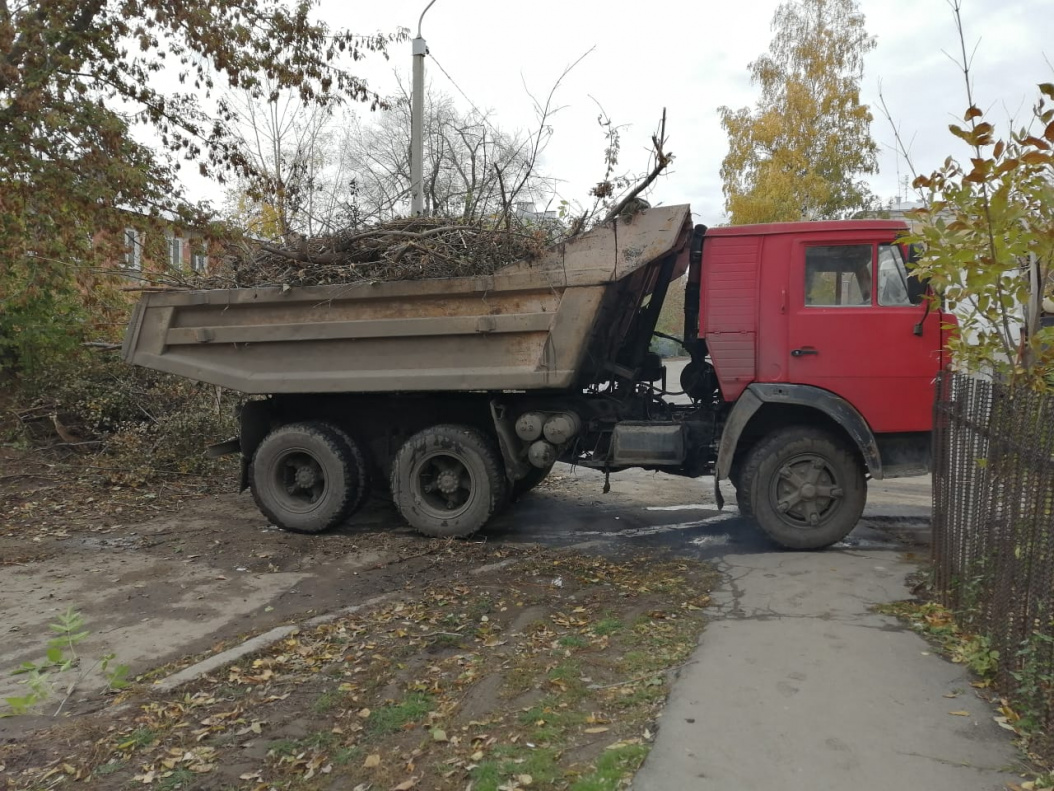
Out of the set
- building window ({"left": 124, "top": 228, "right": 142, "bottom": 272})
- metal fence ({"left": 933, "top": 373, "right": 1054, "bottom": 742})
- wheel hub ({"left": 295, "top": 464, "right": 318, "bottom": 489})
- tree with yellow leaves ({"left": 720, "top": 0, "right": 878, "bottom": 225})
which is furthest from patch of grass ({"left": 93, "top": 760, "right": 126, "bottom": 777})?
tree with yellow leaves ({"left": 720, "top": 0, "right": 878, "bottom": 225})

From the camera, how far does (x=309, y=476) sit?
7477 millimetres

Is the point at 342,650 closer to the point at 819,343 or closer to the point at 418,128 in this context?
the point at 819,343

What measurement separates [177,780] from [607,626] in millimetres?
2412

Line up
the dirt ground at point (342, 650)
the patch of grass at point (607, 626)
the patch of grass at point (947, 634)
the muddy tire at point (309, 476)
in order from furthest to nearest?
the muddy tire at point (309, 476)
the patch of grass at point (607, 626)
the patch of grass at point (947, 634)
the dirt ground at point (342, 650)

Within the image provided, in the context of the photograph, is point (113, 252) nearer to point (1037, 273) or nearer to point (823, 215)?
point (1037, 273)

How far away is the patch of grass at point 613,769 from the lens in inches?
116

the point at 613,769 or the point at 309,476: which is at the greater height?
the point at 309,476

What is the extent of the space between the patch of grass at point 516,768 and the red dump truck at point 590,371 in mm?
3481

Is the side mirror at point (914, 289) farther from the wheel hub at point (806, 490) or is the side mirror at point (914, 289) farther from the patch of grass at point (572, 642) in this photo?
the patch of grass at point (572, 642)

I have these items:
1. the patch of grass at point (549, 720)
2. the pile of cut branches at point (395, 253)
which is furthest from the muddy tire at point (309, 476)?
the patch of grass at point (549, 720)

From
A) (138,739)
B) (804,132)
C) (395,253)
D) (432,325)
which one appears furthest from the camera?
(804,132)

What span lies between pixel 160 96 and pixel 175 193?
4.69 feet

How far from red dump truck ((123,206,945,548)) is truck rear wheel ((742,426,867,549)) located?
0.01 m

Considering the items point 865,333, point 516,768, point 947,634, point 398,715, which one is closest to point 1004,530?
point 947,634
